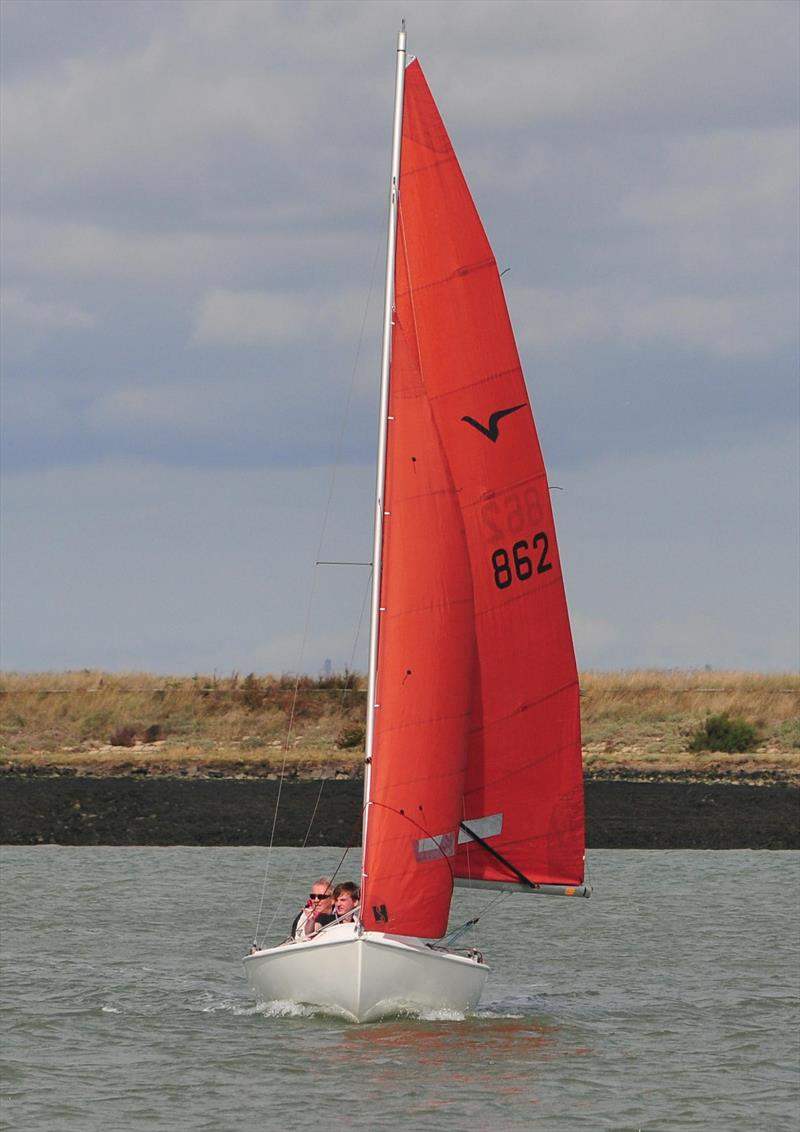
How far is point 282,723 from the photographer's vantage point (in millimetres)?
74500

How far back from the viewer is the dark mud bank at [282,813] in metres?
50.4

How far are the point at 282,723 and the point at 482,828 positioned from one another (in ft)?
162

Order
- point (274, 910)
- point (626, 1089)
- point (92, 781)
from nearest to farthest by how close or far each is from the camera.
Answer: point (626, 1089), point (274, 910), point (92, 781)

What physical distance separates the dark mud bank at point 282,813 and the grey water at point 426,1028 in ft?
29.1

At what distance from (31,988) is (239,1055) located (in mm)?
6249

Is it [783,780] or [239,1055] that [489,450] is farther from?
[783,780]

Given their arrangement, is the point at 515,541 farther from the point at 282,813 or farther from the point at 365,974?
the point at 282,813

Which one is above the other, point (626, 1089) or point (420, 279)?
point (420, 279)

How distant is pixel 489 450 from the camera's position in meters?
25.1

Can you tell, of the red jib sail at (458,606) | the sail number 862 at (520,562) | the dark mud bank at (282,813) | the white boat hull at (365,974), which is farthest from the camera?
the dark mud bank at (282,813)

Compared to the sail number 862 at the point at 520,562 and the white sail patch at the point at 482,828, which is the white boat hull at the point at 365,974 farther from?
the sail number 862 at the point at 520,562

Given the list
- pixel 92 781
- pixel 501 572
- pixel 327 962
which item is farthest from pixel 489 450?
pixel 92 781

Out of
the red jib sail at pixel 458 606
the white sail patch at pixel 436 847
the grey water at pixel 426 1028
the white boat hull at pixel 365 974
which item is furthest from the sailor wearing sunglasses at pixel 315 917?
the white sail patch at pixel 436 847

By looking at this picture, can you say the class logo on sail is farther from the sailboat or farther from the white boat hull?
the white boat hull
